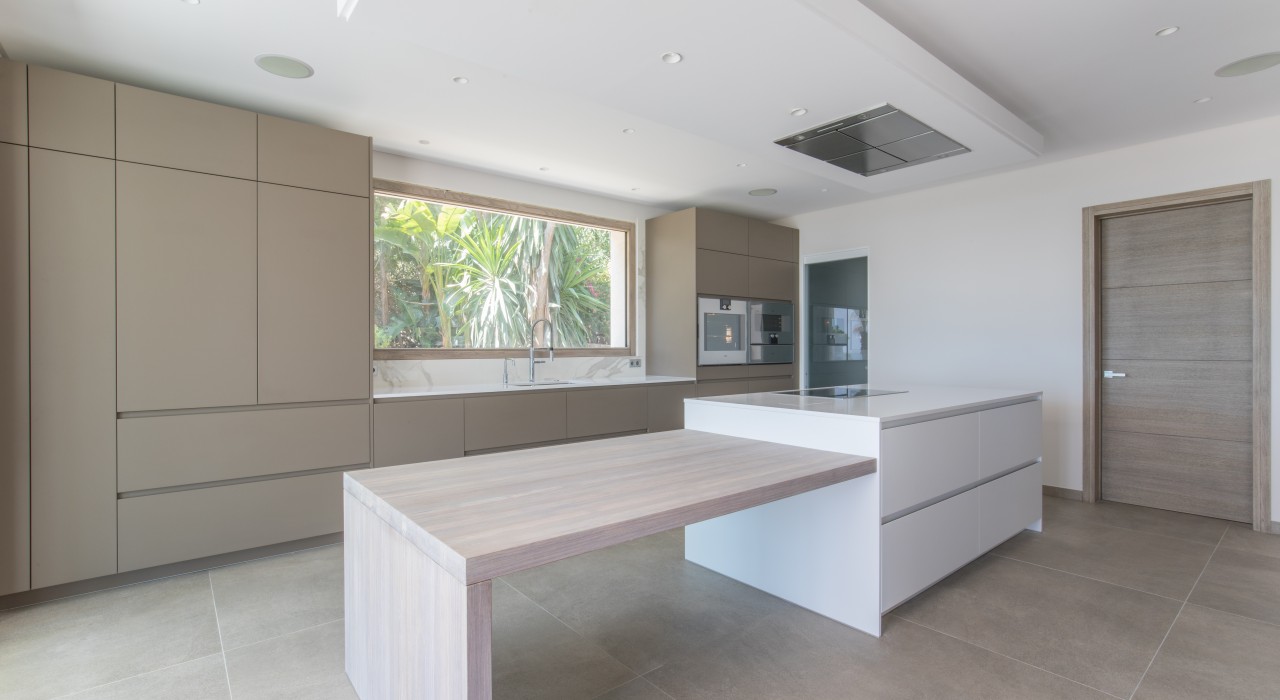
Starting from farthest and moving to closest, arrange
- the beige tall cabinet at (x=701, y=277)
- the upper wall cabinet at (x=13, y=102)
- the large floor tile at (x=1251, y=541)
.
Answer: the beige tall cabinet at (x=701, y=277) < the large floor tile at (x=1251, y=541) < the upper wall cabinet at (x=13, y=102)

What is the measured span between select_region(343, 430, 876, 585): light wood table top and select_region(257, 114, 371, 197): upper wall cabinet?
6.92 ft

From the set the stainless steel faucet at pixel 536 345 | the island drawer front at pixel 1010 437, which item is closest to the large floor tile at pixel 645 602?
the island drawer front at pixel 1010 437

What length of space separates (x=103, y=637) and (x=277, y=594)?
0.58 meters

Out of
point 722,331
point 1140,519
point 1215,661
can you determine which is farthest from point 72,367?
point 1140,519

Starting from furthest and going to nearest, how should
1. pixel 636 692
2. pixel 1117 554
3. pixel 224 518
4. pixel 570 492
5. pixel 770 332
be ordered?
pixel 770 332 < pixel 1117 554 < pixel 224 518 < pixel 636 692 < pixel 570 492

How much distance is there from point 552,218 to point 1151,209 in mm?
4289

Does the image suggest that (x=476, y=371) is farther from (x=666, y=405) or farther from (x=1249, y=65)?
(x=1249, y=65)

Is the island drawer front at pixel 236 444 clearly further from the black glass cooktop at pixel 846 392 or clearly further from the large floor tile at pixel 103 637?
the black glass cooktop at pixel 846 392

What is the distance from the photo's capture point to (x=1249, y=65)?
2766 mm

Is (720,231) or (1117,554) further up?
(720,231)

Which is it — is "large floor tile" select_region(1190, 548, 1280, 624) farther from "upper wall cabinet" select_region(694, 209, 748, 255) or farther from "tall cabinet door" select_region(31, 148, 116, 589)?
"tall cabinet door" select_region(31, 148, 116, 589)

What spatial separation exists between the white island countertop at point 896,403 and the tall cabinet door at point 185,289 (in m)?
2.33

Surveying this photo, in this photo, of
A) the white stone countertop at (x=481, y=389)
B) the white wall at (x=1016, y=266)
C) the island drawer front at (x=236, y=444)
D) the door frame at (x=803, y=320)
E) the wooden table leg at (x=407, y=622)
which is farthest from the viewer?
the door frame at (x=803, y=320)

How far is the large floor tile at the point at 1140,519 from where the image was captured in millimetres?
3475
